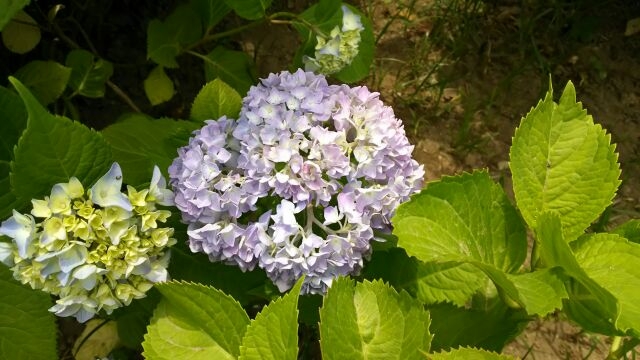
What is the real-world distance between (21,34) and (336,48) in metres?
0.81

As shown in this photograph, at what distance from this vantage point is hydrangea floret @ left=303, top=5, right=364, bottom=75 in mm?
1638

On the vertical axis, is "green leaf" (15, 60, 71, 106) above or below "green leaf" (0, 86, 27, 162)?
below

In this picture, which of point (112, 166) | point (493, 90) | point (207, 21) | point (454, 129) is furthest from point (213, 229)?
point (493, 90)

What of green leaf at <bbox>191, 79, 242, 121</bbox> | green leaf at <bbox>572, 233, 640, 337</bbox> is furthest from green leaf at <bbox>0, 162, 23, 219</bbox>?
green leaf at <bbox>572, 233, 640, 337</bbox>

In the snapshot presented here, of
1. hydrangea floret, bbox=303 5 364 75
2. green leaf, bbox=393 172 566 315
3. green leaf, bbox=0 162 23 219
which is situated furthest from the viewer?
hydrangea floret, bbox=303 5 364 75

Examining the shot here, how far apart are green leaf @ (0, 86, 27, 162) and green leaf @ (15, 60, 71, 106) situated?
0.44 metres

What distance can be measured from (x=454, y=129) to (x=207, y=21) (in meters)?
0.96

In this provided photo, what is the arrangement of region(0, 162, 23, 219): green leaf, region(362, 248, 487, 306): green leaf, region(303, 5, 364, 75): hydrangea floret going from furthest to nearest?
region(303, 5, 364, 75): hydrangea floret, region(362, 248, 487, 306): green leaf, region(0, 162, 23, 219): green leaf

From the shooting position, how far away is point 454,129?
8.02 ft

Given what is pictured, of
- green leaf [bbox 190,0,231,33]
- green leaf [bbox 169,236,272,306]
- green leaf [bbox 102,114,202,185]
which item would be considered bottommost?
green leaf [bbox 169,236,272,306]

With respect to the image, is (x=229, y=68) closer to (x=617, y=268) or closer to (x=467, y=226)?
(x=467, y=226)

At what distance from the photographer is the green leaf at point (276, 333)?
3.30ft

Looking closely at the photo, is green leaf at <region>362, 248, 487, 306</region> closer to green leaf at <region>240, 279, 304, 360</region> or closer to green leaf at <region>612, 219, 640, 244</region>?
green leaf at <region>612, 219, 640, 244</region>

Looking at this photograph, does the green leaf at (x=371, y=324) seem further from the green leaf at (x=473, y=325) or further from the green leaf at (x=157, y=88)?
the green leaf at (x=157, y=88)
